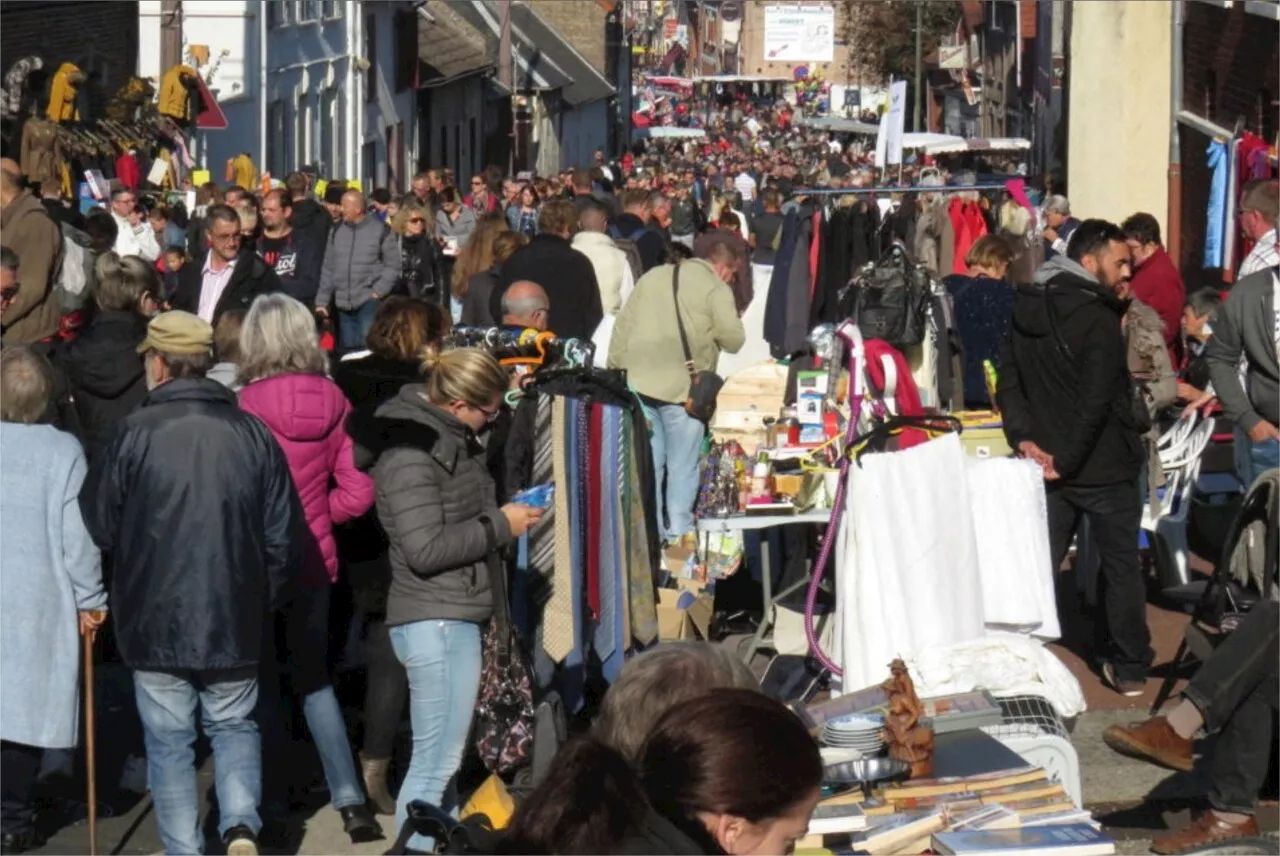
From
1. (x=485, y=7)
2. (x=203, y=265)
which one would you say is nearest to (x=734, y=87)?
(x=485, y=7)

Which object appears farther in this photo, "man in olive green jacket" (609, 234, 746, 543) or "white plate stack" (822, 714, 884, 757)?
"man in olive green jacket" (609, 234, 746, 543)

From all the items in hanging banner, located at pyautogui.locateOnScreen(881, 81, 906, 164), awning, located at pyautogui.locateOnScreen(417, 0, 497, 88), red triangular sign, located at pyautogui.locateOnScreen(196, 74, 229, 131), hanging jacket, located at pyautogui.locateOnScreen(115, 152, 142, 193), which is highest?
awning, located at pyautogui.locateOnScreen(417, 0, 497, 88)

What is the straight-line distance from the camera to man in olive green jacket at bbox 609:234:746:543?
428 inches

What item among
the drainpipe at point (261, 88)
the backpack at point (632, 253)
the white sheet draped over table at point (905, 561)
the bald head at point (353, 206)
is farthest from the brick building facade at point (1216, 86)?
the drainpipe at point (261, 88)

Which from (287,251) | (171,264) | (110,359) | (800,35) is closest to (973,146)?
(287,251)

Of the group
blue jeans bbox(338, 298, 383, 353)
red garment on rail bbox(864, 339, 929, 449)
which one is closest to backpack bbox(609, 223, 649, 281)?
blue jeans bbox(338, 298, 383, 353)

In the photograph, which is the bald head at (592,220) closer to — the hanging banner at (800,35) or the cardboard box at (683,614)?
the cardboard box at (683,614)

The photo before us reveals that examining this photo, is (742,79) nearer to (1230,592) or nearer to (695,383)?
(695,383)

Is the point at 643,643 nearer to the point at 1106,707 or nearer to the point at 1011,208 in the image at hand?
the point at 1106,707

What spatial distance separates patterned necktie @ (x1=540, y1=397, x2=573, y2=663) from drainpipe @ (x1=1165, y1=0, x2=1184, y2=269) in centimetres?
1397

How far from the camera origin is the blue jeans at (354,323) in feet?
48.0

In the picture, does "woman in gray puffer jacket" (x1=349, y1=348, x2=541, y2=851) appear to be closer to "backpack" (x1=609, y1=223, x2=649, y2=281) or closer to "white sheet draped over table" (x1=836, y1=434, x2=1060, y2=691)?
"white sheet draped over table" (x1=836, y1=434, x2=1060, y2=691)

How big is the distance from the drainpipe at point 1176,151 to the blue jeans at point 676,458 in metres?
10.5

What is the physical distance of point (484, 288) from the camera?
1205cm
